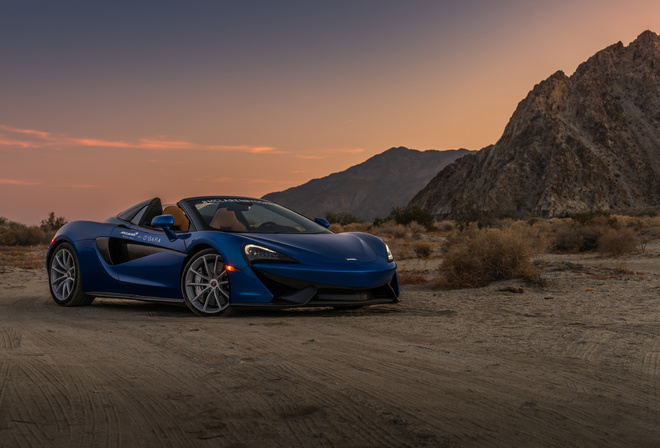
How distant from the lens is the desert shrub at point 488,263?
11508 mm

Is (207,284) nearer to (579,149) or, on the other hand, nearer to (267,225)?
(267,225)

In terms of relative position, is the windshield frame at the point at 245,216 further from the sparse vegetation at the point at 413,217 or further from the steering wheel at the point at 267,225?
the sparse vegetation at the point at 413,217

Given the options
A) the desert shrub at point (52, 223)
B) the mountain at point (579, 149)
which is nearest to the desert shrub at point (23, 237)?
the desert shrub at point (52, 223)

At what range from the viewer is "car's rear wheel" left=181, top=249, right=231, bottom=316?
766cm

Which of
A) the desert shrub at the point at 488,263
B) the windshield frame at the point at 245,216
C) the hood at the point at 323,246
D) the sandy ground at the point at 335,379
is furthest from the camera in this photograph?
the desert shrub at the point at 488,263

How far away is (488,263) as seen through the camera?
11781mm

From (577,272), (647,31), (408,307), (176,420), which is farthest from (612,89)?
(176,420)

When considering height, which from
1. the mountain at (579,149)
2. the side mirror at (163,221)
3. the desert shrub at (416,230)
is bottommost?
the desert shrub at (416,230)

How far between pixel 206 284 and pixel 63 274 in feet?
10.1

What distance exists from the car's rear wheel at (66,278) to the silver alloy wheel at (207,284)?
2305 millimetres

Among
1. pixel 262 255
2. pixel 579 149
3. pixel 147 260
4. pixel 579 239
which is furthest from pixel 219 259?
pixel 579 149

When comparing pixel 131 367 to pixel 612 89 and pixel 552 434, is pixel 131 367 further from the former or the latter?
pixel 612 89

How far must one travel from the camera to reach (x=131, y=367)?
490 cm

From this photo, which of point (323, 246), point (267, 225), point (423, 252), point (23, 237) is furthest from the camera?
point (23, 237)
